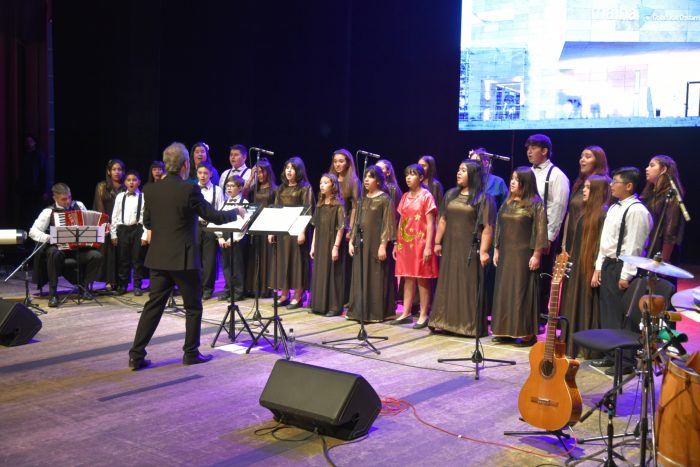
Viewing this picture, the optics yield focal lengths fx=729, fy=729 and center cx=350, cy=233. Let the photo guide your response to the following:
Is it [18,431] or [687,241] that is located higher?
[687,241]

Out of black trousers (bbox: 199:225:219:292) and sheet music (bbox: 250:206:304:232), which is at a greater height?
sheet music (bbox: 250:206:304:232)

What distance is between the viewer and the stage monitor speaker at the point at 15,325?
6.65 m

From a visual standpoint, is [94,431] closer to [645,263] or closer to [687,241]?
[645,263]

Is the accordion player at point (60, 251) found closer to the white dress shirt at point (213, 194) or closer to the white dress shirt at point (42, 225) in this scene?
the white dress shirt at point (42, 225)

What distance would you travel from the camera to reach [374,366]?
6039 mm

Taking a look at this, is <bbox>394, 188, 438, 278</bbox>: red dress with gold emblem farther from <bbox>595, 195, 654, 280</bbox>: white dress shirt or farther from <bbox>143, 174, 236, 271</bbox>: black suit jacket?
<bbox>143, 174, 236, 271</bbox>: black suit jacket

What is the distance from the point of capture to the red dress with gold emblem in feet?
25.0

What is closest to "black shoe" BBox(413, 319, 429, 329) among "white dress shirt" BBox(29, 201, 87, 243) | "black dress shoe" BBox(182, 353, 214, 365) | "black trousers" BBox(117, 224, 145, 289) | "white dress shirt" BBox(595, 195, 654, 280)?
"white dress shirt" BBox(595, 195, 654, 280)

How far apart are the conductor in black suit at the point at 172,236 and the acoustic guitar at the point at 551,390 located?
272 cm

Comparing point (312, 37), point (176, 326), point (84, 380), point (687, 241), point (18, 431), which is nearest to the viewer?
point (18, 431)

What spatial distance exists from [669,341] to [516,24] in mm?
6495

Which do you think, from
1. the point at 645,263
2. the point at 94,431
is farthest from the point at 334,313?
the point at 645,263

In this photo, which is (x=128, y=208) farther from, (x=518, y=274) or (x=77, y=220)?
(x=518, y=274)

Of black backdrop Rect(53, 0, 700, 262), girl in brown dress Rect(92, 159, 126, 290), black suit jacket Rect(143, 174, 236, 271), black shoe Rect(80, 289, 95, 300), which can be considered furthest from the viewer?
black backdrop Rect(53, 0, 700, 262)
